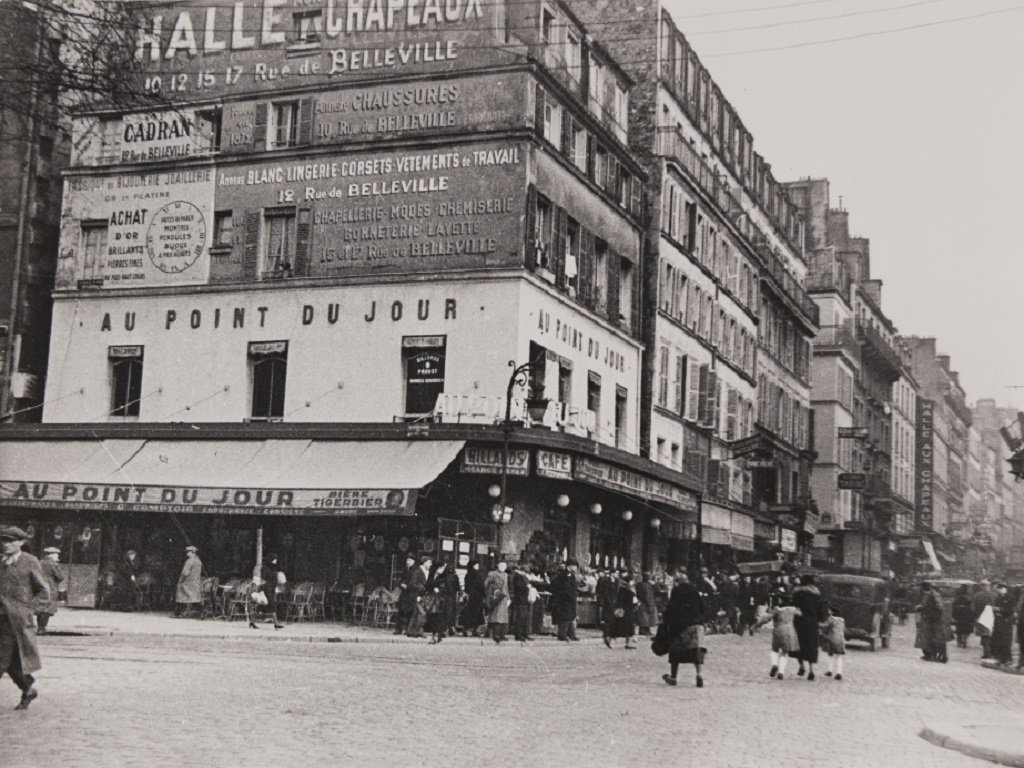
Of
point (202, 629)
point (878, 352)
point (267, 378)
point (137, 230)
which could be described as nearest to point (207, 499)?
point (267, 378)

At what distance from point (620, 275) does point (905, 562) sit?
158ft

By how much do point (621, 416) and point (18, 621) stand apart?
26.6 metres

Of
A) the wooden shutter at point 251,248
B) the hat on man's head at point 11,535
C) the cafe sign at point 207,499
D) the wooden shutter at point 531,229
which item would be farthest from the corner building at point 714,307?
the hat on man's head at point 11,535

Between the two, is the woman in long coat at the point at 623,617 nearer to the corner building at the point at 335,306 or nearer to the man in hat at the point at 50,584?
the corner building at the point at 335,306

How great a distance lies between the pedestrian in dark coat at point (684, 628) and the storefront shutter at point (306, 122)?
18.6 meters

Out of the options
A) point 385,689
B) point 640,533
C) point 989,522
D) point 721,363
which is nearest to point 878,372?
point 989,522

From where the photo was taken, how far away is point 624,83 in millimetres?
38656

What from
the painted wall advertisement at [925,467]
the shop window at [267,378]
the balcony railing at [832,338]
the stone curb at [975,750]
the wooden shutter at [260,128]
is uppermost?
the balcony railing at [832,338]

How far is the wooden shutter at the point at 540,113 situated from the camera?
30.4 metres

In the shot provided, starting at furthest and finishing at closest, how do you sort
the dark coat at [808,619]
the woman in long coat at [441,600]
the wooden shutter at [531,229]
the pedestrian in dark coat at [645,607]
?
the wooden shutter at [531,229] → the pedestrian in dark coat at [645,607] → the woman in long coat at [441,600] → the dark coat at [808,619]

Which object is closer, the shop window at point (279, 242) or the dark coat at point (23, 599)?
the dark coat at point (23, 599)

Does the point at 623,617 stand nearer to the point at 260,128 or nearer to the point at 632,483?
the point at 632,483

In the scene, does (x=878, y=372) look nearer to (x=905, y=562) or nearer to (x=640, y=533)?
(x=905, y=562)

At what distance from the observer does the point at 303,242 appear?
3152 centimetres
